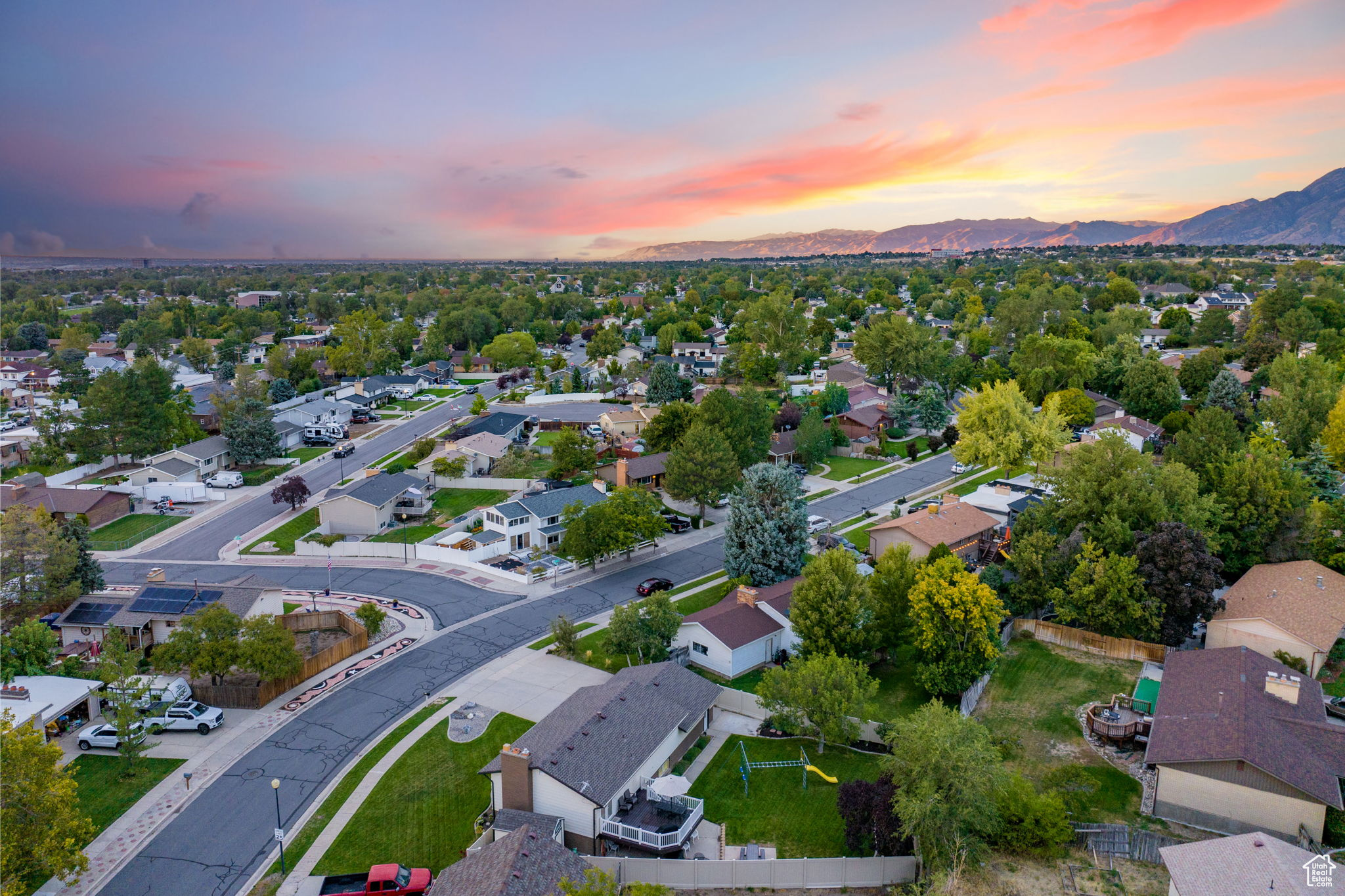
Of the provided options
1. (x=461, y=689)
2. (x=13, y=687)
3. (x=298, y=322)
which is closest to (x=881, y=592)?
(x=461, y=689)

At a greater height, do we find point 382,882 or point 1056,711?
point 382,882

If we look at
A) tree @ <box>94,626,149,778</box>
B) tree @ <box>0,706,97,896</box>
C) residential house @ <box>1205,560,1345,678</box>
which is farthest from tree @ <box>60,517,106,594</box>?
residential house @ <box>1205,560,1345,678</box>

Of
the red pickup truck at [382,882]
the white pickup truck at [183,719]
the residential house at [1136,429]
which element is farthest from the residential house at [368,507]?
the residential house at [1136,429]

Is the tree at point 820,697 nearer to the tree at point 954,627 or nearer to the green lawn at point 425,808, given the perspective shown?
the tree at point 954,627

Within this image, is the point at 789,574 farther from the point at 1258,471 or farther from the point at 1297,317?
the point at 1297,317

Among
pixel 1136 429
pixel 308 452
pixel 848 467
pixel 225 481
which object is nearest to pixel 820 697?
pixel 848 467

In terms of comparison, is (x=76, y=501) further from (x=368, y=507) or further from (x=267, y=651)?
(x=267, y=651)

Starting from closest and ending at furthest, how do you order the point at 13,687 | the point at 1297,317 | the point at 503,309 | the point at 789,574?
1. the point at 13,687
2. the point at 789,574
3. the point at 1297,317
4. the point at 503,309
